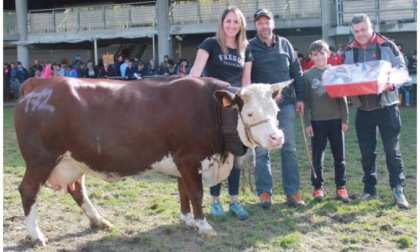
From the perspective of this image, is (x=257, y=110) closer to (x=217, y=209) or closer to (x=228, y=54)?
(x=228, y=54)

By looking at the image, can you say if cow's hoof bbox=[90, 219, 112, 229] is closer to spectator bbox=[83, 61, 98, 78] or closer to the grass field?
the grass field

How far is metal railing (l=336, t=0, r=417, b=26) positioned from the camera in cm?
2042

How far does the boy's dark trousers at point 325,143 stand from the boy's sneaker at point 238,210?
1.10 meters

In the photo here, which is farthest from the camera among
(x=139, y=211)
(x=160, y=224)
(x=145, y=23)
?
(x=145, y=23)

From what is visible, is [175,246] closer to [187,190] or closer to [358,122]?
[187,190]

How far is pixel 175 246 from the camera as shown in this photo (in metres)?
4.75

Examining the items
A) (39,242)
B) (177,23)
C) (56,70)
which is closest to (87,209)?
(39,242)

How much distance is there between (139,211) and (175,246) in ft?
4.09

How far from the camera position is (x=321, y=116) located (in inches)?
240

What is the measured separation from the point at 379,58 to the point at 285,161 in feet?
4.77

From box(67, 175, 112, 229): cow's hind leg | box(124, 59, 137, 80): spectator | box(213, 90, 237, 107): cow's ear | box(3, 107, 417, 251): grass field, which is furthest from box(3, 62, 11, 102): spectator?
box(213, 90, 237, 107): cow's ear

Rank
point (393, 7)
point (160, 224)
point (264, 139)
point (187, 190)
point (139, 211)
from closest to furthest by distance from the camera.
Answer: point (264, 139) < point (187, 190) < point (160, 224) < point (139, 211) < point (393, 7)

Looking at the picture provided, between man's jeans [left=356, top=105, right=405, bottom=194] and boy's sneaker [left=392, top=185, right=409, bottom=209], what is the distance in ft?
0.18

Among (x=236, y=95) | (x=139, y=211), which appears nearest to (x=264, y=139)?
(x=236, y=95)
